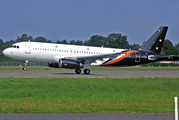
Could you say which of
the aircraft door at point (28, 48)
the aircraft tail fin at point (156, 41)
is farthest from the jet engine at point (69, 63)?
the aircraft tail fin at point (156, 41)

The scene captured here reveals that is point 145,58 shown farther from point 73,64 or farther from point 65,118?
point 65,118

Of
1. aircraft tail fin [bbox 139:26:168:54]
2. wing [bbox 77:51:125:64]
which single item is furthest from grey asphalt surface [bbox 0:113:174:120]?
aircraft tail fin [bbox 139:26:168:54]

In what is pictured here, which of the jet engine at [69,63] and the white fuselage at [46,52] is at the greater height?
the white fuselage at [46,52]

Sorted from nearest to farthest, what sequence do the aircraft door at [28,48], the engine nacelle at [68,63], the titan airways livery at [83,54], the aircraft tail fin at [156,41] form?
the engine nacelle at [68,63], the titan airways livery at [83,54], the aircraft door at [28,48], the aircraft tail fin at [156,41]

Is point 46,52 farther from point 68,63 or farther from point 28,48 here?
point 68,63

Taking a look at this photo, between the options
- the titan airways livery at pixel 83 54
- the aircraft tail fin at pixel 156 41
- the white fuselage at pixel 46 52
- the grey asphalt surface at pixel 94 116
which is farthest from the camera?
the aircraft tail fin at pixel 156 41

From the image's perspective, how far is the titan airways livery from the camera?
37406mm

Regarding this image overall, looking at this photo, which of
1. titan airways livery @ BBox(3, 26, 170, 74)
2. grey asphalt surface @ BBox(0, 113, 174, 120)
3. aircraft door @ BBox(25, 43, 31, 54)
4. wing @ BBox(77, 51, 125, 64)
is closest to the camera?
→ grey asphalt surface @ BBox(0, 113, 174, 120)

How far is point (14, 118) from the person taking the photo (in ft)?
33.4

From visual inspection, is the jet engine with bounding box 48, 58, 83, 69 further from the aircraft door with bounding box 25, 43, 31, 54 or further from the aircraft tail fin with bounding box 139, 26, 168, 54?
the aircraft tail fin with bounding box 139, 26, 168, 54

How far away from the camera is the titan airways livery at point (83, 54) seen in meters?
37.4

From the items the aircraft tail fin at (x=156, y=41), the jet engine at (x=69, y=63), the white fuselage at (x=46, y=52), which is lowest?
the jet engine at (x=69, y=63)

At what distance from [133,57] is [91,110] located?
93.7ft

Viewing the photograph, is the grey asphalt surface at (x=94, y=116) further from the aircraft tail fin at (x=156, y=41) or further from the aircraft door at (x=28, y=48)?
the aircraft tail fin at (x=156, y=41)
